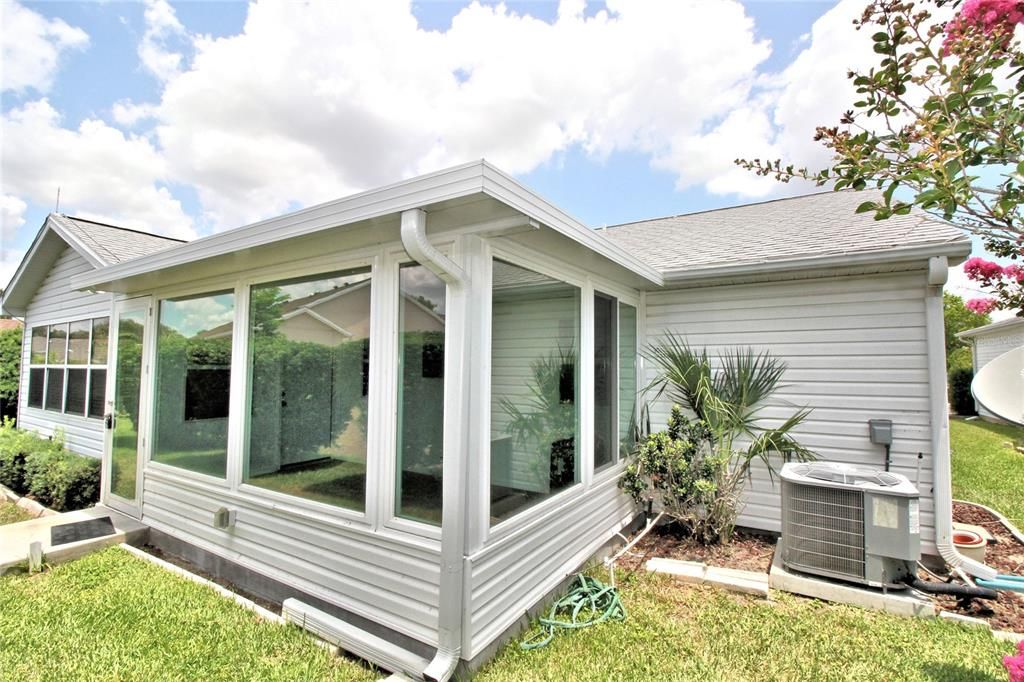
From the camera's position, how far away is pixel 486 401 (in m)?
2.73

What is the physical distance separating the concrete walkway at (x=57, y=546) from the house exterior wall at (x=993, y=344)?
657 inches

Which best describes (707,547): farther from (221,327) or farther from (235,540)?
(221,327)

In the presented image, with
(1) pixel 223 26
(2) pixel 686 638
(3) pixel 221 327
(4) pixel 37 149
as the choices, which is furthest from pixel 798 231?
(4) pixel 37 149

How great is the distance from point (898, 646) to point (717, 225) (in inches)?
203

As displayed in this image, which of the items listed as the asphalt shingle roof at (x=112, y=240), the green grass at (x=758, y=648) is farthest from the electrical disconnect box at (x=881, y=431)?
the asphalt shingle roof at (x=112, y=240)

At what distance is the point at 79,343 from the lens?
731 centimetres

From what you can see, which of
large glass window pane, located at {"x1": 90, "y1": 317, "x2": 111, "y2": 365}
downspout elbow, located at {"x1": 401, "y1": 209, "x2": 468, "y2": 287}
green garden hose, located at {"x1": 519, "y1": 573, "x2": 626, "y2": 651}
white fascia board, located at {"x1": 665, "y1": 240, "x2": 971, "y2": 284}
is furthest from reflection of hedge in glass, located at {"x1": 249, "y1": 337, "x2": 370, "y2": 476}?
large glass window pane, located at {"x1": 90, "y1": 317, "x2": 111, "y2": 365}

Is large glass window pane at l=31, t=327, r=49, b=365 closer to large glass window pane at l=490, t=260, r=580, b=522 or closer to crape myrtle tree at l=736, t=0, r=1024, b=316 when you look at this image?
large glass window pane at l=490, t=260, r=580, b=522

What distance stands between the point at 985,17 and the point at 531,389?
276cm

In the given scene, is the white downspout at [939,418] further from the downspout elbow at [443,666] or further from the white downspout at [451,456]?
the downspout elbow at [443,666]

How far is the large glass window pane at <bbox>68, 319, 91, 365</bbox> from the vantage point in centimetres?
714

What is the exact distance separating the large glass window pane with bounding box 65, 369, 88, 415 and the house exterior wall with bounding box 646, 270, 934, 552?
8.43 m

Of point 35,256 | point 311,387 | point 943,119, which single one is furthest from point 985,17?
point 35,256

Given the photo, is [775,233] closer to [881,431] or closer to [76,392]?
[881,431]
